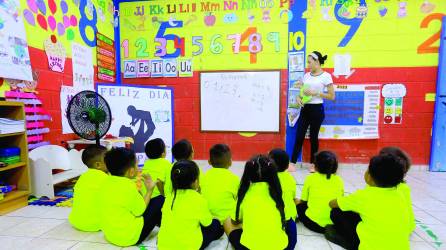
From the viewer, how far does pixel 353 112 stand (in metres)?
3.54

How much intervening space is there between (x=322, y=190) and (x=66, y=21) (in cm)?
315

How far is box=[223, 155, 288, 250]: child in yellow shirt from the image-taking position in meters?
1.30

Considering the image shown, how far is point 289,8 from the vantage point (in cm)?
355

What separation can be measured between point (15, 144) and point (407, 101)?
4.36 meters

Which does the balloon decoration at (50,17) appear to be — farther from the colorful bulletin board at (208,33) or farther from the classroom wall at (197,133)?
the classroom wall at (197,133)

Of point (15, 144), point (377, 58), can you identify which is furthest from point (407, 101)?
point (15, 144)

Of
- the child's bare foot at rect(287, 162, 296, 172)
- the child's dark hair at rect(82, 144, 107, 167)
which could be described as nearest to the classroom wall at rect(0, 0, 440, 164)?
the child's bare foot at rect(287, 162, 296, 172)

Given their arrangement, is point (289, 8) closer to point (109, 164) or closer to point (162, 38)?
point (162, 38)

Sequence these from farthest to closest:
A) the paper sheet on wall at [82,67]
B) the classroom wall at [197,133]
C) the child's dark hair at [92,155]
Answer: the classroom wall at [197,133], the paper sheet on wall at [82,67], the child's dark hair at [92,155]

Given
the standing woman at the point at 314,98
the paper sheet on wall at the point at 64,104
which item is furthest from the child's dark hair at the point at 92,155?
the standing woman at the point at 314,98

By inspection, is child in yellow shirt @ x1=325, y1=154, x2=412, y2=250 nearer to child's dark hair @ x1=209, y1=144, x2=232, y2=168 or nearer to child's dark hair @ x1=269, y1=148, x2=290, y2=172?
child's dark hair @ x1=269, y1=148, x2=290, y2=172

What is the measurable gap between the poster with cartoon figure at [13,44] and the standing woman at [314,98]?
3.01 meters

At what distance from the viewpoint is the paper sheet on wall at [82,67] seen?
3.15 meters

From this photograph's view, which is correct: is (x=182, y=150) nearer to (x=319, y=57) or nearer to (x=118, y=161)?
(x=118, y=161)
